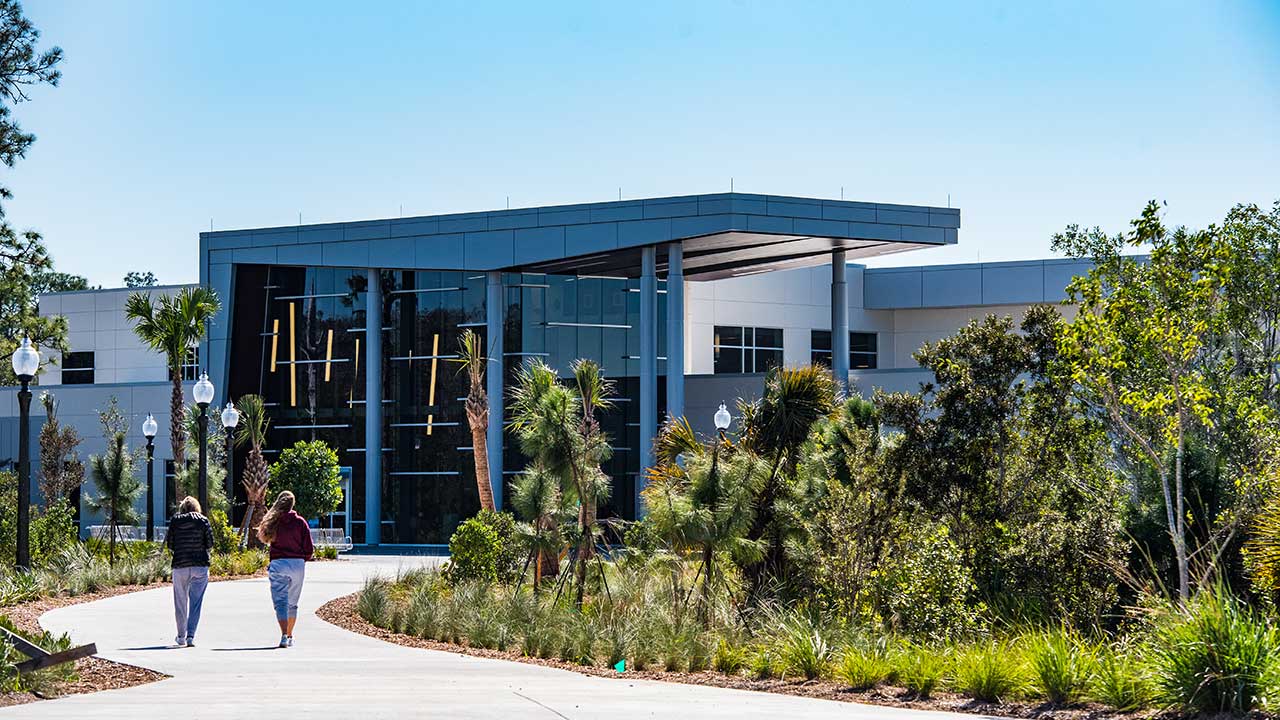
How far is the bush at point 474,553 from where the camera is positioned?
22266mm

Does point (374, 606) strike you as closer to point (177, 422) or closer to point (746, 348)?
point (177, 422)

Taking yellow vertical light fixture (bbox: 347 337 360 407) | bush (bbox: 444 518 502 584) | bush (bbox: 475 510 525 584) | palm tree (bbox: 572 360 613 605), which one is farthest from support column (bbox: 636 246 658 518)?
palm tree (bbox: 572 360 613 605)

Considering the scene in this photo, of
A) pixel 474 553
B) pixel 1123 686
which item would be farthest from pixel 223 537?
pixel 1123 686

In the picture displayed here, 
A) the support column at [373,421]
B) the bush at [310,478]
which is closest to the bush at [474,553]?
the bush at [310,478]

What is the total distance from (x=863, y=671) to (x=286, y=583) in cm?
657

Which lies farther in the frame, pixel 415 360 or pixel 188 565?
pixel 415 360

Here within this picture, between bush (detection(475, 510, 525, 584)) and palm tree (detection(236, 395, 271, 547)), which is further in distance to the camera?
palm tree (detection(236, 395, 271, 547))

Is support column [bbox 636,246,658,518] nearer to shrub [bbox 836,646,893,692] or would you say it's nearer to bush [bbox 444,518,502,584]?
bush [bbox 444,518,502,584]

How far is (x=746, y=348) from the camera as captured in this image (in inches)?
2003

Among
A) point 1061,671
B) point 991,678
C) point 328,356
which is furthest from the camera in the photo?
point 328,356

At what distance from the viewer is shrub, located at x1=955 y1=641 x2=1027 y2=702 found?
1159 cm

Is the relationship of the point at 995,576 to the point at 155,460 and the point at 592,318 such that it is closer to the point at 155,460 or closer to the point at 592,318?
the point at 592,318

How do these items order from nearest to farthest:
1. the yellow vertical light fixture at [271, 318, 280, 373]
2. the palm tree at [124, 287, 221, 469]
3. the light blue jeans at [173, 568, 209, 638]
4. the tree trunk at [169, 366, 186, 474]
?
the light blue jeans at [173, 568, 209, 638], the palm tree at [124, 287, 221, 469], the tree trunk at [169, 366, 186, 474], the yellow vertical light fixture at [271, 318, 280, 373]

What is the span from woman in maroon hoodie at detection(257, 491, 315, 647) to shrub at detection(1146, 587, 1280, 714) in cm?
897
